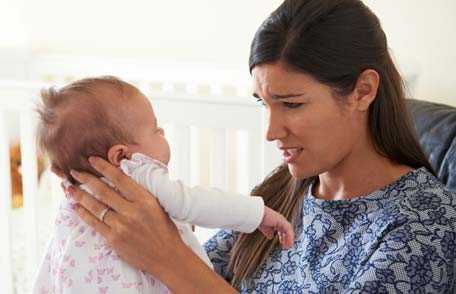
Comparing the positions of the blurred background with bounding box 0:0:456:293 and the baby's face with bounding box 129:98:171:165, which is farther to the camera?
the blurred background with bounding box 0:0:456:293

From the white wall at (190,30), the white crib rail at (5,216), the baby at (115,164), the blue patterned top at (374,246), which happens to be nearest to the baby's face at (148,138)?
the baby at (115,164)

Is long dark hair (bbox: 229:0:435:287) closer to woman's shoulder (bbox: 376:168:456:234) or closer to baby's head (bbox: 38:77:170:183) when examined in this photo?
woman's shoulder (bbox: 376:168:456:234)

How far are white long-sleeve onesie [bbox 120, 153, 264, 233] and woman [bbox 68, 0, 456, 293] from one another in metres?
0.03

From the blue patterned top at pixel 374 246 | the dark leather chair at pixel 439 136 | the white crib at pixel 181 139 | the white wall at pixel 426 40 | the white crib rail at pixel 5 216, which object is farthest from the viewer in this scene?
the white wall at pixel 426 40

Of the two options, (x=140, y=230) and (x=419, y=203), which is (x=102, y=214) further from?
(x=419, y=203)

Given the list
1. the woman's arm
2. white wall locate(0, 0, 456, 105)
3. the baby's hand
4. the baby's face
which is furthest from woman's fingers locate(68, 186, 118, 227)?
white wall locate(0, 0, 456, 105)

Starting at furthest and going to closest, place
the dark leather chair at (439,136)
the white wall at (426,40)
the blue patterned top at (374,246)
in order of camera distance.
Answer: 1. the white wall at (426,40)
2. the dark leather chair at (439,136)
3. the blue patterned top at (374,246)

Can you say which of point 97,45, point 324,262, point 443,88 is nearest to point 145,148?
point 324,262

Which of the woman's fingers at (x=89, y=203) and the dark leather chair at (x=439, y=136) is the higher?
the dark leather chair at (x=439, y=136)

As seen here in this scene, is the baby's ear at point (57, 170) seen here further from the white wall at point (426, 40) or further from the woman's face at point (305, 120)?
the white wall at point (426, 40)

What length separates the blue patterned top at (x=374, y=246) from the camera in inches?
45.8

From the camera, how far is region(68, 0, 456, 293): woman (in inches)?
46.8

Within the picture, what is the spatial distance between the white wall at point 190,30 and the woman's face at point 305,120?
3.35ft

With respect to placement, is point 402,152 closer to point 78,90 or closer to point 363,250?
point 363,250
